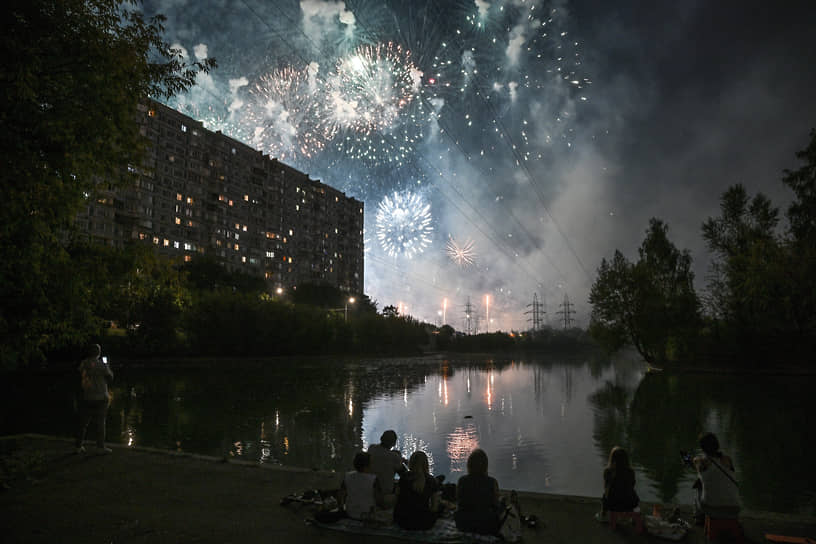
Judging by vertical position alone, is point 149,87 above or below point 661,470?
above

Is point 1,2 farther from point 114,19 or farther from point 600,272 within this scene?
point 600,272

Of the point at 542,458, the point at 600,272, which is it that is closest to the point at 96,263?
the point at 542,458

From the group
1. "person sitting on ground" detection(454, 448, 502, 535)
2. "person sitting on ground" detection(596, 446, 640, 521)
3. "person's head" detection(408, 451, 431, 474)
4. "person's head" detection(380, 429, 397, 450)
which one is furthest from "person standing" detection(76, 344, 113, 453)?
"person sitting on ground" detection(596, 446, 640, 521)

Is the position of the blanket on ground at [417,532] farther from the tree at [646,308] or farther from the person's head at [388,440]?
the tree at [646,308]

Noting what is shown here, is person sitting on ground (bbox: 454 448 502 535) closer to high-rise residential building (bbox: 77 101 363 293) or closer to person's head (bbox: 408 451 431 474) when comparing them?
person's head (bbox: 408 451 431 474)

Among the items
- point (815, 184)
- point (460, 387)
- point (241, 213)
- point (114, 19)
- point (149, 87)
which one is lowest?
point (460, 387)

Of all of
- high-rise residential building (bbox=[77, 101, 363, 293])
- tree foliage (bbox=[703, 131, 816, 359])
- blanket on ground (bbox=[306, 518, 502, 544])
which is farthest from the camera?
high-rise residential building (bbox=[77, 101, 363, 293])
